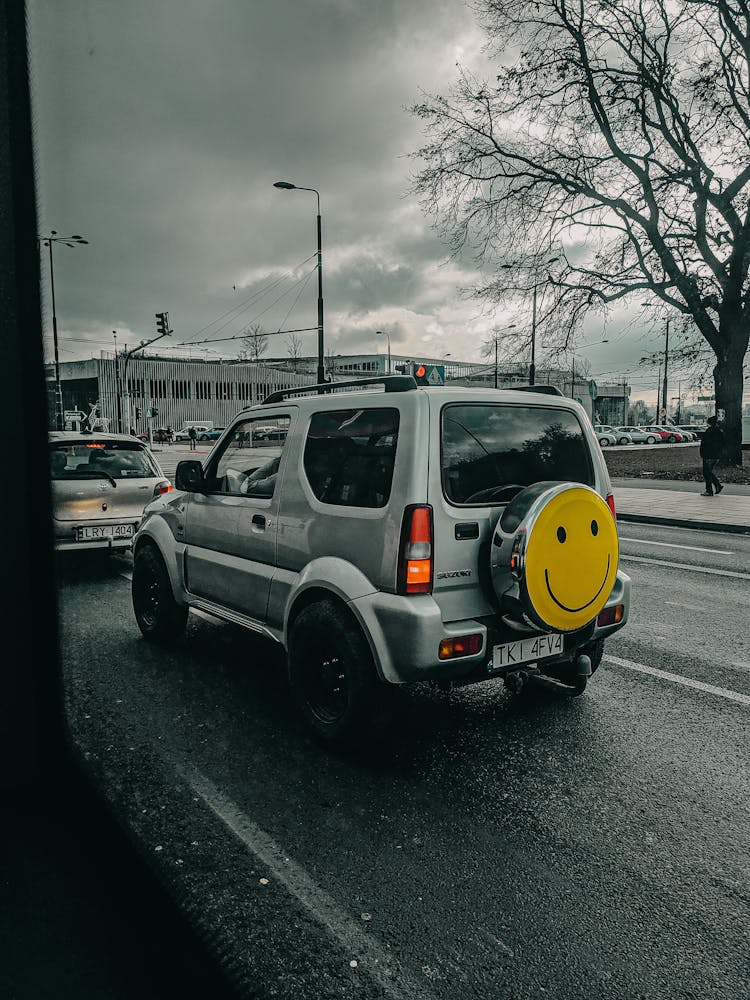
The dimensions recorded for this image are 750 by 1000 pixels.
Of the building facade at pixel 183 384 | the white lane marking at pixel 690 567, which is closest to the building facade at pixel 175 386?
the building facade at pixel 183 384

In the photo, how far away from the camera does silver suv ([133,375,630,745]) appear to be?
3281mm

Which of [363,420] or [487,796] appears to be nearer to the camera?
[487,796]

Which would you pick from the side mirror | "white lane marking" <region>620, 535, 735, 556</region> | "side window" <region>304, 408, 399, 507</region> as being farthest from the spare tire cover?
"white lane marking" <region>620, 535, 735, 556</region>

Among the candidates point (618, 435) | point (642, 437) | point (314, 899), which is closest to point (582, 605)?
point (314, 899)

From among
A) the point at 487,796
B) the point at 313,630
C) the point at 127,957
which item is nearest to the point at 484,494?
the point at 313,630

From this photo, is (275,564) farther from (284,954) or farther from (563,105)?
(563,105)

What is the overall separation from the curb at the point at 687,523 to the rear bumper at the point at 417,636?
10.2 meters

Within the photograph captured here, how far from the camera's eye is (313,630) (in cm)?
362

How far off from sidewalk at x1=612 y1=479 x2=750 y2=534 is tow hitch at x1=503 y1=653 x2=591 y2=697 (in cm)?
916

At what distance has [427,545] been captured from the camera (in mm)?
3291

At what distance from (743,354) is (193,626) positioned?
22.0 m

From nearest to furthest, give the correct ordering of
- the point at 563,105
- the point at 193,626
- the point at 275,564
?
the point at 275,564
the point at 193,626
the point at 563,105

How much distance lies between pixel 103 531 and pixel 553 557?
20.5ft

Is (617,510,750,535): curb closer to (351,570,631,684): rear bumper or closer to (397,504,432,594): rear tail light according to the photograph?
(351,570,631,684): rear bumper
